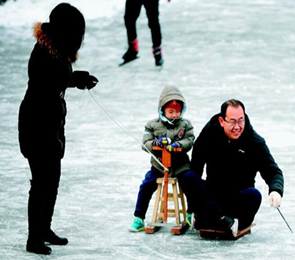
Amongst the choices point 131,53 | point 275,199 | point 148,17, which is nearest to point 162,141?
point 275,199

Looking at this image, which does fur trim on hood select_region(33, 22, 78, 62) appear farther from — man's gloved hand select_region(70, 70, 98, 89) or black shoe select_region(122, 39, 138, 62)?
black shoe select_region(122, 39, 138, 62)

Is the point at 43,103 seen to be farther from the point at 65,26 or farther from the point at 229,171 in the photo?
the point at 229,171

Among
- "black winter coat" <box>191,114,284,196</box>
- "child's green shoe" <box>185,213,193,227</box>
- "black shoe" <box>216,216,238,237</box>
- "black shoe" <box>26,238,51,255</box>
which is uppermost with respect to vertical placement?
"black winter coat" <box>191,114,284,196</box>

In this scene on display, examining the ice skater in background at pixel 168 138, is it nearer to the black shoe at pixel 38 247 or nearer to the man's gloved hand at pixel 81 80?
the man's gloved hand at pixel 81 80

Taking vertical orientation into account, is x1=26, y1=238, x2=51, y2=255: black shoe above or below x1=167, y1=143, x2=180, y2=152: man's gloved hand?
below

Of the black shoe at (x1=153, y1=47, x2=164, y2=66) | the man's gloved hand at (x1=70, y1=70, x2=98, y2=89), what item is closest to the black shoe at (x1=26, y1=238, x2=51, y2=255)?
the man's gloved hand at (x1=70, y1=70, x2=98, y2=89)

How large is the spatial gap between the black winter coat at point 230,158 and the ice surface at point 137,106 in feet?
1.42

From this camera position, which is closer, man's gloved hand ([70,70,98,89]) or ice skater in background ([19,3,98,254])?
ice skater in background ([19,3,98,254])

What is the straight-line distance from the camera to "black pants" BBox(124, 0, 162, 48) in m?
12.1

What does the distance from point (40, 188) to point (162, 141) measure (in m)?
1.05

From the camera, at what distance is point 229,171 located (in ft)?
20.4

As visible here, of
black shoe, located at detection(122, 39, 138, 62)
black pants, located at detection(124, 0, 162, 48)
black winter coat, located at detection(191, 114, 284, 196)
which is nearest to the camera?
black winter coat, located at detection(191, 114, 284, 196)

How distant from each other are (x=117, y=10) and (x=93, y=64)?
3.95 metres

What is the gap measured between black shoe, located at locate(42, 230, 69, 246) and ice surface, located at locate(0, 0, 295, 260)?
0.08 m
